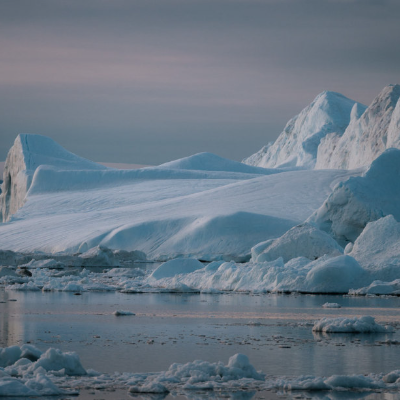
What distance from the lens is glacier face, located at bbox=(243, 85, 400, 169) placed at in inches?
2638

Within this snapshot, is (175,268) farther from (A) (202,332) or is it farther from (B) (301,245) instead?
(A) (202,332)

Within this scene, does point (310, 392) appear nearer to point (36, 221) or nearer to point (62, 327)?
point (62, 327)

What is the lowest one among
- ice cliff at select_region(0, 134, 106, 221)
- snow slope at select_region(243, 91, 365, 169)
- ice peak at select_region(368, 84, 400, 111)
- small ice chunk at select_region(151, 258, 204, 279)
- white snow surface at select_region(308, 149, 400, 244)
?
small ice chunk at select_region(151, 258, 204, 279)

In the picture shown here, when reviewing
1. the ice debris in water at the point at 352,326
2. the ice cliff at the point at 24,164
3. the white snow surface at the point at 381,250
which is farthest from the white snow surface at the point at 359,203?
the ice cliff at the point at 24,164

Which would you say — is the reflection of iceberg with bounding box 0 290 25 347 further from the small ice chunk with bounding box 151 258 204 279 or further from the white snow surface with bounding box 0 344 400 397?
the small ice chunk with bounding box 151 258 204 279

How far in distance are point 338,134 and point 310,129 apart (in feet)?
179

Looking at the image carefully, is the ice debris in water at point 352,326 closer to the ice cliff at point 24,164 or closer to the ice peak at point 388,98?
the ice peak at point 388,98

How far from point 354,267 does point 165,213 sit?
36.5 meters

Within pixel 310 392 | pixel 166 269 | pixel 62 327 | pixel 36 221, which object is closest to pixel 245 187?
pixel 36 221

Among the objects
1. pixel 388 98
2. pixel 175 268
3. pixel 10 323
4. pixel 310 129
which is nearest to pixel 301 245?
pixel 175 268

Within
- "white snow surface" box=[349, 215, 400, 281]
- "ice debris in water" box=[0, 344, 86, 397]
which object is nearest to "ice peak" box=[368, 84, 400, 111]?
"white snow surface" box=[349, 215, 400, 281]

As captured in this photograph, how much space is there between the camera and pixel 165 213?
5750 cm

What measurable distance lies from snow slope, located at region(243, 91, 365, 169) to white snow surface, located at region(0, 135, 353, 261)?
47021 millimetres

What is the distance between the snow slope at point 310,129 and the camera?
132 m
